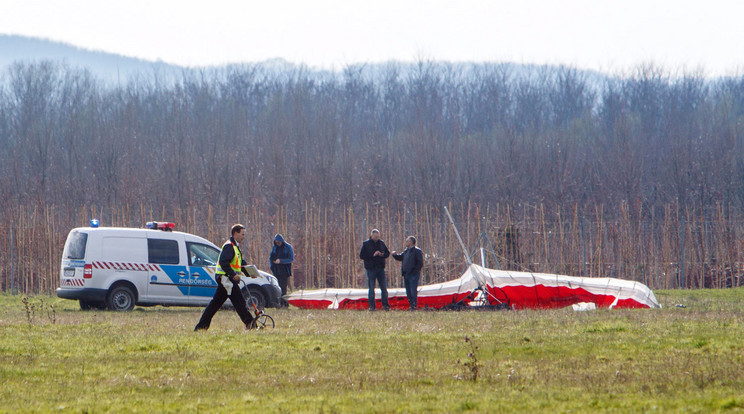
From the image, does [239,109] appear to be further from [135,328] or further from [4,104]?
[135,328]

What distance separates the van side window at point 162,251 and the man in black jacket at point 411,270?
15.8ft

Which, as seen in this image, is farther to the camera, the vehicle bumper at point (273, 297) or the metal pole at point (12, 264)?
the metal pole at point (12, 264)

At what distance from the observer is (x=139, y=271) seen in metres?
19.0

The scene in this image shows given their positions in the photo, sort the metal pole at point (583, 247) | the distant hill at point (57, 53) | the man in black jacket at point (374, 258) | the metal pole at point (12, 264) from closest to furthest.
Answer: the man in black jacket at point (374, 258)
the metal pole at point (12, 264)
the metal pole at point (583, 247)
the distant hill at point (57, 53)

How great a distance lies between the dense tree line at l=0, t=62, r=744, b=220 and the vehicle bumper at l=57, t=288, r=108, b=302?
31418 millimetres

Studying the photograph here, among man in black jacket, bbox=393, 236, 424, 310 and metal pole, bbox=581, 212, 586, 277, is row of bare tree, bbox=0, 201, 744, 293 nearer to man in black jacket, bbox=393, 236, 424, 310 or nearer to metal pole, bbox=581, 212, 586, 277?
metal pole, bbox=581, 212, 586, 277

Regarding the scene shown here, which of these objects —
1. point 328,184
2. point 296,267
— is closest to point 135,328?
point 296,267

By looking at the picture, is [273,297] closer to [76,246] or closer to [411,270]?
[411,270]

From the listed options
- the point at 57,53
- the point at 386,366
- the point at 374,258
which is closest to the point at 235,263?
the point at 386,366

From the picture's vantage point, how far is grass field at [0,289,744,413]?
7.26 meters

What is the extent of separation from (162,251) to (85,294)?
182 cm

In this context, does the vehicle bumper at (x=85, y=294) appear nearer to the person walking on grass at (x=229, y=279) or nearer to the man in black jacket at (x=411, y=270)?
the man in black jacket at (x=411, y=270)

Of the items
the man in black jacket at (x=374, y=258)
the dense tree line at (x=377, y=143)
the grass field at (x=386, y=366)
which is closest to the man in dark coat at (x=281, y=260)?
the man in black jacket at (x=374, y=258)

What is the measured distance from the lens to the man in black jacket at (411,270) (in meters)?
18.2
